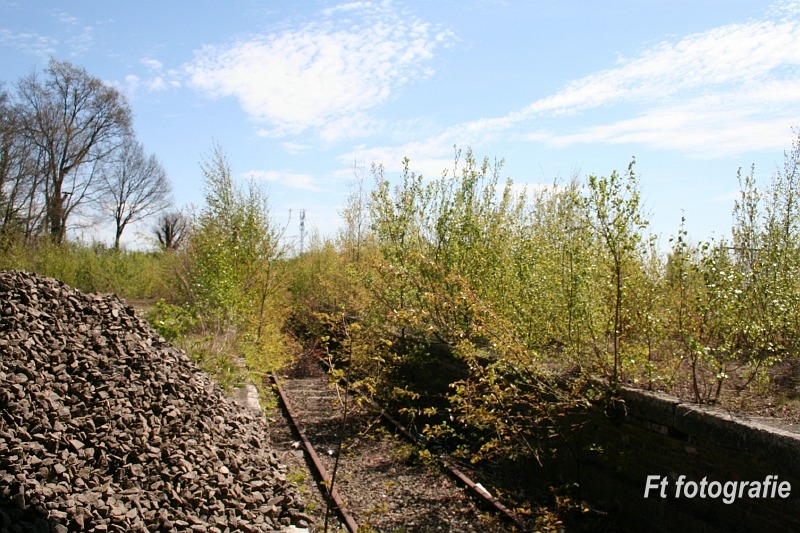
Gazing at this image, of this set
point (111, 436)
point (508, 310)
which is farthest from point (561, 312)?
point (111, 436)

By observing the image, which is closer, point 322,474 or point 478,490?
point 478,490

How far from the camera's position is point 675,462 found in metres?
4.82

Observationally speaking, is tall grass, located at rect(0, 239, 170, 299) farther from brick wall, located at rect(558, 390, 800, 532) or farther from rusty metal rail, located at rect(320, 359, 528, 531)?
brick wall, located at rect(558, 390, 800, 532)

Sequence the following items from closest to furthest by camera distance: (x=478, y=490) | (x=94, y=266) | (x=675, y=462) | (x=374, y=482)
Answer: (x=675, y=462), (x=478, y=490), (x=374, y=482), (x=94, y=266)

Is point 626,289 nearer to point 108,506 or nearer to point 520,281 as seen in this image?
point 520,281

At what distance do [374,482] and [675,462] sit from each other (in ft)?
10.0

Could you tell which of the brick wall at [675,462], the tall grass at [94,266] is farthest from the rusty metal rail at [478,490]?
the tall grass at [94,266]

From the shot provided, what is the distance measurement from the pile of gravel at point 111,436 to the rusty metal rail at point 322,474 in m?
0.42

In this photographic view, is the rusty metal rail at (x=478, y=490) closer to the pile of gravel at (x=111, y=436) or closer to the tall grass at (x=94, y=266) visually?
the pile of gravel at (x=111, y=436)

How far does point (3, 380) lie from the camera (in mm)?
4934

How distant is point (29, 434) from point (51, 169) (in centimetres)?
3166

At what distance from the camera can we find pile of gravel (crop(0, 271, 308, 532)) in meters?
4.19

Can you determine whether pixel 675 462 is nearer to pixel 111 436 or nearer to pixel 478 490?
pixel 478 490

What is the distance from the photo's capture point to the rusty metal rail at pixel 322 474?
5.29 metres
